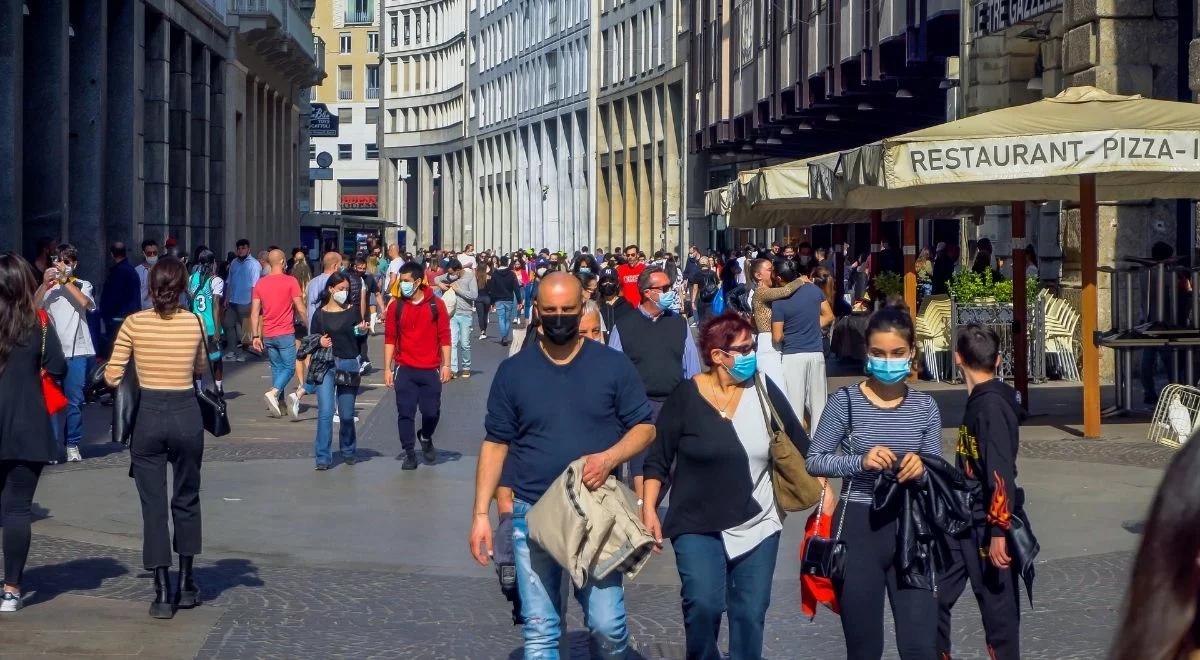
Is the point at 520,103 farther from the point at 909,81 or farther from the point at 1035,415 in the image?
the point at 1035,415

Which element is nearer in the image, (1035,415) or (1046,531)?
(1046,531)

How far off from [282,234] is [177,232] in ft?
58.5

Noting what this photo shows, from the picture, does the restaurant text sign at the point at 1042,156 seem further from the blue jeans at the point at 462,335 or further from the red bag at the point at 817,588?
the blue jeans at the point at 462,335

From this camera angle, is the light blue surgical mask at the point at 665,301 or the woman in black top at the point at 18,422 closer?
the woman in black top at the point at 18,422

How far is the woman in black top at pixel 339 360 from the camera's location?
1377 cm

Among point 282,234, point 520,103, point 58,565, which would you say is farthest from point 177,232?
point 520,103

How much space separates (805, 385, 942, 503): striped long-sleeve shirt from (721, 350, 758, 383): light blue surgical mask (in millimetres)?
343

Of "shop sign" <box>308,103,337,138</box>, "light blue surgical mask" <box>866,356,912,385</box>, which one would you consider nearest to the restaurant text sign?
"light blue surgical mask" <box>866,356,912,385</box>

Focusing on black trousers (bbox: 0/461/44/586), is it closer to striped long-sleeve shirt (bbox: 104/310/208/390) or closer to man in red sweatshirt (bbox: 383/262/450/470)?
striped long-sleeve shirt (bbox: 104/310/208/390)

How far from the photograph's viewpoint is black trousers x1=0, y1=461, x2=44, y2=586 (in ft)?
26.7

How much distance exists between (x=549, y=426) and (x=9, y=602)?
342 centimetres

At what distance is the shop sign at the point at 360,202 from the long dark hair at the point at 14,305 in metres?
106

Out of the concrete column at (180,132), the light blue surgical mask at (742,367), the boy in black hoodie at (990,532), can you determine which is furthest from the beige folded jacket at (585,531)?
the concrete column at (180,132)

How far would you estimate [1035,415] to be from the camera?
1689cm
